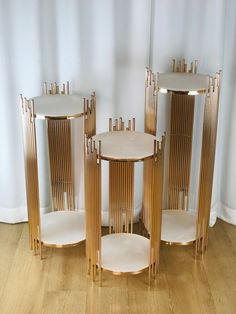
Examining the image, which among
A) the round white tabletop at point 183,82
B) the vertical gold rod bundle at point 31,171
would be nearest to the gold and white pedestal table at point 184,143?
the round white tabletop at point 183,82

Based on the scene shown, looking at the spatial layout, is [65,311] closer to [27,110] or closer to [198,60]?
[27,110]

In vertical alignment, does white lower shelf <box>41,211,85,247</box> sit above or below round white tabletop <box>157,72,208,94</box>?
below

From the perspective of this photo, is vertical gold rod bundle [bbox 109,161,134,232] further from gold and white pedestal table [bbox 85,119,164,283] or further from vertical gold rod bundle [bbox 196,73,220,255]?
vertical gold rod bundle [bbox 196,73,220,255]

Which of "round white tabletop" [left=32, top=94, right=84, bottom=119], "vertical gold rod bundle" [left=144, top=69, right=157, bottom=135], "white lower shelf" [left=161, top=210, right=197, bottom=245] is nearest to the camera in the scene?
"round white tabletop" [left=32, top=94, right=84, bottom=119]

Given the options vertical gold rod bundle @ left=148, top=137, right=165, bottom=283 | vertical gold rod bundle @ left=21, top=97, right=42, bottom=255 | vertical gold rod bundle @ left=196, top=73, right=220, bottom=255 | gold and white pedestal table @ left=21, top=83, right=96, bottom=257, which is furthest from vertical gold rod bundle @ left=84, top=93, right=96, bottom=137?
vertical gold rod bundle @ left=196, top=73, right=220, bottom=255

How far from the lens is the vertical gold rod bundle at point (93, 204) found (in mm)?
1901

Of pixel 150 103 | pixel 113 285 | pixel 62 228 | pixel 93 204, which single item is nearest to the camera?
pixel 93 204

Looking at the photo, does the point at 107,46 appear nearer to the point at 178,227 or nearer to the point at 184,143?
the point at 184,143

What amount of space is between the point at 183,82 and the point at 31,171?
2.43 ft

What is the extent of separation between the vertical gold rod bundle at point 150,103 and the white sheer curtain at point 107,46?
10 cm

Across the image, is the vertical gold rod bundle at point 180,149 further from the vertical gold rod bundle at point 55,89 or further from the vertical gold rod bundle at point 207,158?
the vertical gold rod bundle at point 55,89

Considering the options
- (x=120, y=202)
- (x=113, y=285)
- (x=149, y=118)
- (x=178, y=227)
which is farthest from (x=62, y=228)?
(x=149, y=118)

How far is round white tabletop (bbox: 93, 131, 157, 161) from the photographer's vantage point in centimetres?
187

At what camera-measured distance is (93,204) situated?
1970 millimetres
